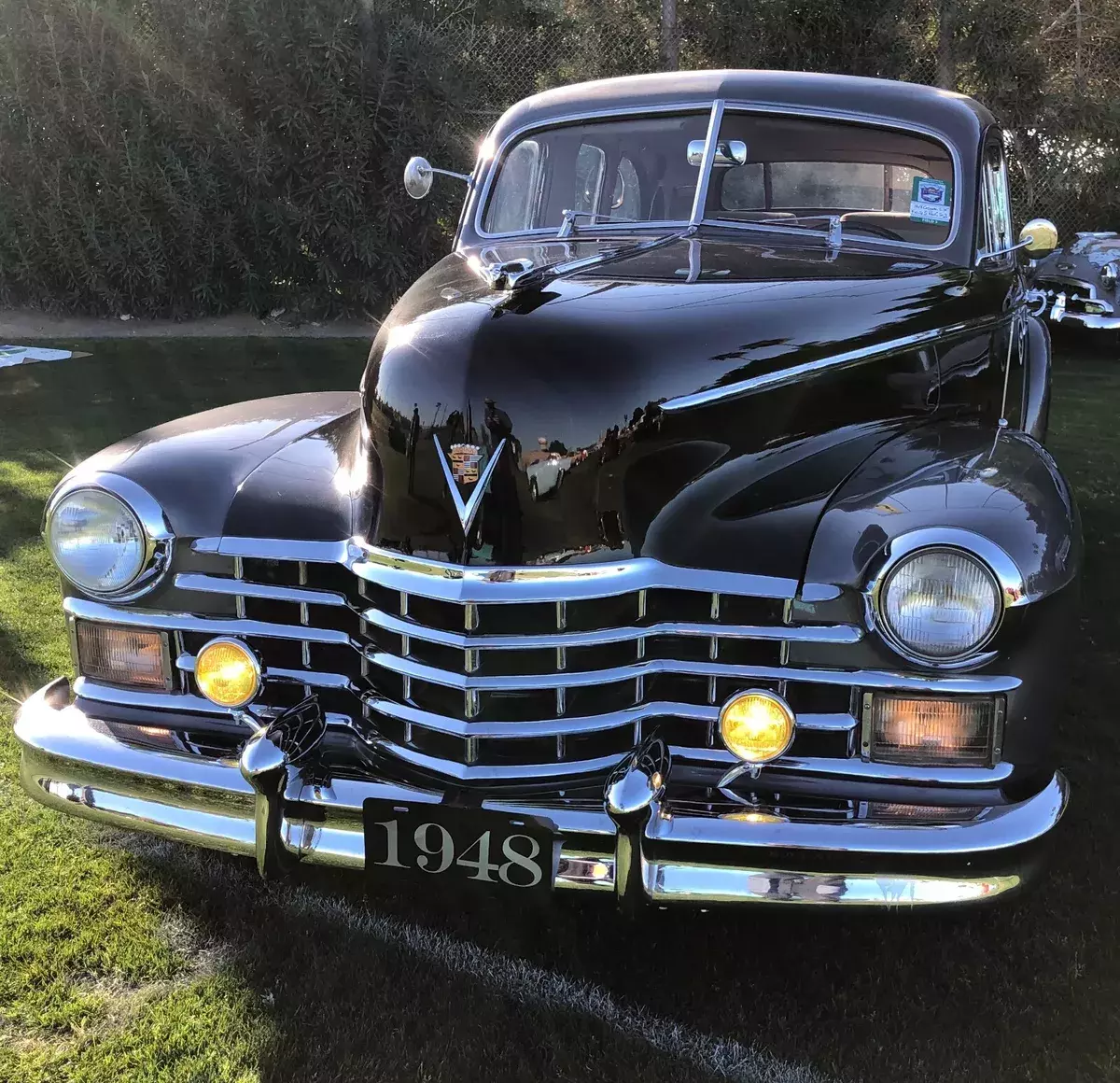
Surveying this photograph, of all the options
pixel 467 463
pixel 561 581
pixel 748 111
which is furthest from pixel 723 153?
pixel 561 581

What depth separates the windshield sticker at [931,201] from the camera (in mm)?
3070

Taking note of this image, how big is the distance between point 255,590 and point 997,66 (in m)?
10.6

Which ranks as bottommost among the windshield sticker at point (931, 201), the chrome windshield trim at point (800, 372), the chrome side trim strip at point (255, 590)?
the chrome side trim strip at point (255, 590)

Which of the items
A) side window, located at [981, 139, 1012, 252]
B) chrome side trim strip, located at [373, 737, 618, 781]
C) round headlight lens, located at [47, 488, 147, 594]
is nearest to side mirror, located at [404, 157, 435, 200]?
round headlight lens, located at [47, 488, 147, 594]

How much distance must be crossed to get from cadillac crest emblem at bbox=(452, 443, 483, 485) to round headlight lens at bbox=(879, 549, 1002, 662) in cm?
81

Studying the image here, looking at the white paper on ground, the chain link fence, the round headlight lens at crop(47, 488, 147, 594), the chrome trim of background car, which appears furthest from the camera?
the chain link fence

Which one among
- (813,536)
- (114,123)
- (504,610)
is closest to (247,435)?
(504,610)

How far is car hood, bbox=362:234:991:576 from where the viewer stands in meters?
2.12

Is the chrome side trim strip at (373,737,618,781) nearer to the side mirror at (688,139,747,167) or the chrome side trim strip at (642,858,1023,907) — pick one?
the chrome side trim strip at (642,858,1023,907)

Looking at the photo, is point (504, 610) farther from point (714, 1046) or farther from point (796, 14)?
point (796, 14)

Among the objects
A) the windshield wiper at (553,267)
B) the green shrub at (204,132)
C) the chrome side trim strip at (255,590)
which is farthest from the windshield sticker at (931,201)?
the green shrub at (204,132)

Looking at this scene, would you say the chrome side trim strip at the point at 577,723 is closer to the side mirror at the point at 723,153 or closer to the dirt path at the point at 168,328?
the side mirror at the point at 723,153

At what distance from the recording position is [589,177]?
3328 mm

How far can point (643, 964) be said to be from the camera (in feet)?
7.73
